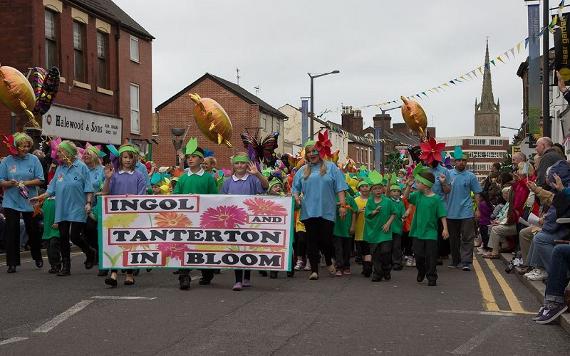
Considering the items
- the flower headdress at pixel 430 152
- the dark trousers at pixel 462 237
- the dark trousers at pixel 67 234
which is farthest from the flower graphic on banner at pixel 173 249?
the dark trousers at pixel 462 237

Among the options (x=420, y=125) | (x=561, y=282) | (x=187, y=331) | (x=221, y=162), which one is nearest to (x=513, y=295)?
(x=561, y=282)

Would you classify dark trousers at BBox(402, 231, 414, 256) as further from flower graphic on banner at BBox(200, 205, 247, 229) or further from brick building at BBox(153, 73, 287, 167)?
brick building at BBox(153, 73, 287, 167)

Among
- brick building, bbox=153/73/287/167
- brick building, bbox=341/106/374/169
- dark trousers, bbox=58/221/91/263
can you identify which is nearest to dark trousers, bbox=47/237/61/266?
dark trousers, bbox=58/221/91/263

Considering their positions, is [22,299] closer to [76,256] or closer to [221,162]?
[76,256]

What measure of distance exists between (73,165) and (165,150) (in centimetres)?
4265

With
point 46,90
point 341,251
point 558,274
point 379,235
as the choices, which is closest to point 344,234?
point 341,251

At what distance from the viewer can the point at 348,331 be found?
Answer: 702cm

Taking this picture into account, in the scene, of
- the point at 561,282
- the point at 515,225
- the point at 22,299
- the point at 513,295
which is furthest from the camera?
the point at 515,225

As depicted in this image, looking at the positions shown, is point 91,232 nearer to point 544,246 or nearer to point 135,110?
point 544,246

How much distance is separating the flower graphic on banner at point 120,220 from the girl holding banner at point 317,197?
2.27 metres

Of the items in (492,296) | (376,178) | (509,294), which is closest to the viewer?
(492,296)

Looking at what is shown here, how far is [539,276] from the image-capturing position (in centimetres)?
1027

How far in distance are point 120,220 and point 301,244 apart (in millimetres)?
3502

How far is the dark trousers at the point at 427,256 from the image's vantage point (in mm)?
10672
